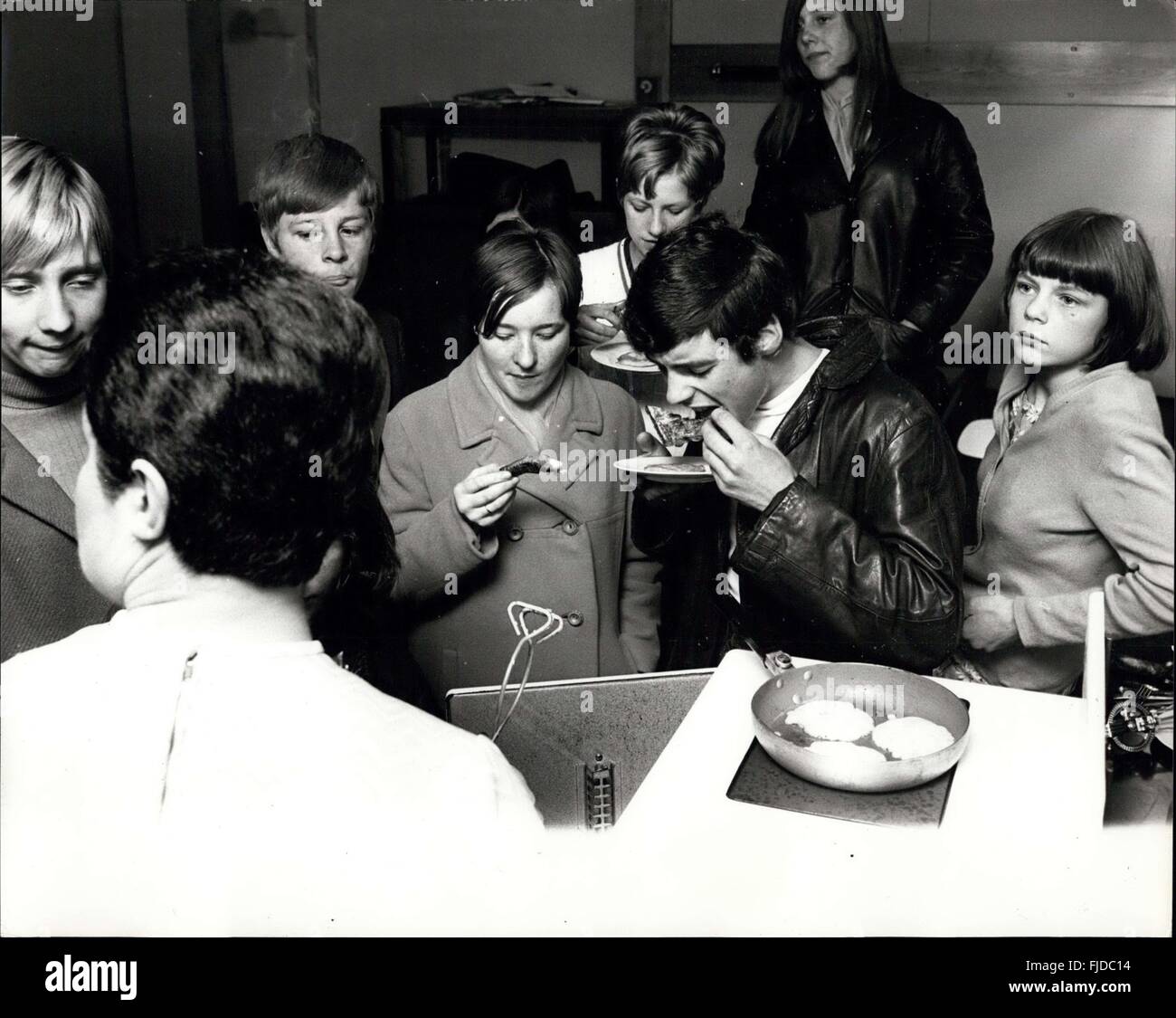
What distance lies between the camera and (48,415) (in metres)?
1.85

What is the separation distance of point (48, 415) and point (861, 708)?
4.76 ft

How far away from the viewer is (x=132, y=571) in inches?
63.2

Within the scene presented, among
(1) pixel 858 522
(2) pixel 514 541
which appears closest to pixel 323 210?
(2) pixel 514 541

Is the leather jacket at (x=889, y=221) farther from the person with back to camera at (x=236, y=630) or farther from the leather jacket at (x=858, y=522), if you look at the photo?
the person with back to camera at (x=236, y=630)

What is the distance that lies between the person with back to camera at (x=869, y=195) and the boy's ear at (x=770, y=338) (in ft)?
0.24

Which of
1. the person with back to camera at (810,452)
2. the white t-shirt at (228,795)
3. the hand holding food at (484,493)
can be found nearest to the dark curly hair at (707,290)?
the person with back to camera at (810,452)

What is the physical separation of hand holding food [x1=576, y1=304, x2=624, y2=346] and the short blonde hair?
2.70ft

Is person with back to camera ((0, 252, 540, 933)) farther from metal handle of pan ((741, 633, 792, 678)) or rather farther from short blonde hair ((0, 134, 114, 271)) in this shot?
metal handle of pan ((741, 633, 792, 678))

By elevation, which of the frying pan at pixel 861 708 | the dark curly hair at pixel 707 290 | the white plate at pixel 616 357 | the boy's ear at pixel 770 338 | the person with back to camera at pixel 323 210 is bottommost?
the frying pan at pixel 861 708

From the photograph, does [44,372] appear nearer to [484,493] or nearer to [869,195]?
[484,493]

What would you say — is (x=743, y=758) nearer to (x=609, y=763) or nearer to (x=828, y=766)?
(x=828, y=766)

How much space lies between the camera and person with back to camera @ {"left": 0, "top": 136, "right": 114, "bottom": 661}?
71.8 inches

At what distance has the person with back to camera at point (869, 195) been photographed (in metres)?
2.01

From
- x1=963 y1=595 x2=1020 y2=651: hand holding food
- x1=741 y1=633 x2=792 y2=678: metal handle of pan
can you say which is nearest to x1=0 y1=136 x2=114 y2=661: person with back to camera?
x1=741 y1=633 x2=792 y2=678: metal handle of pan
